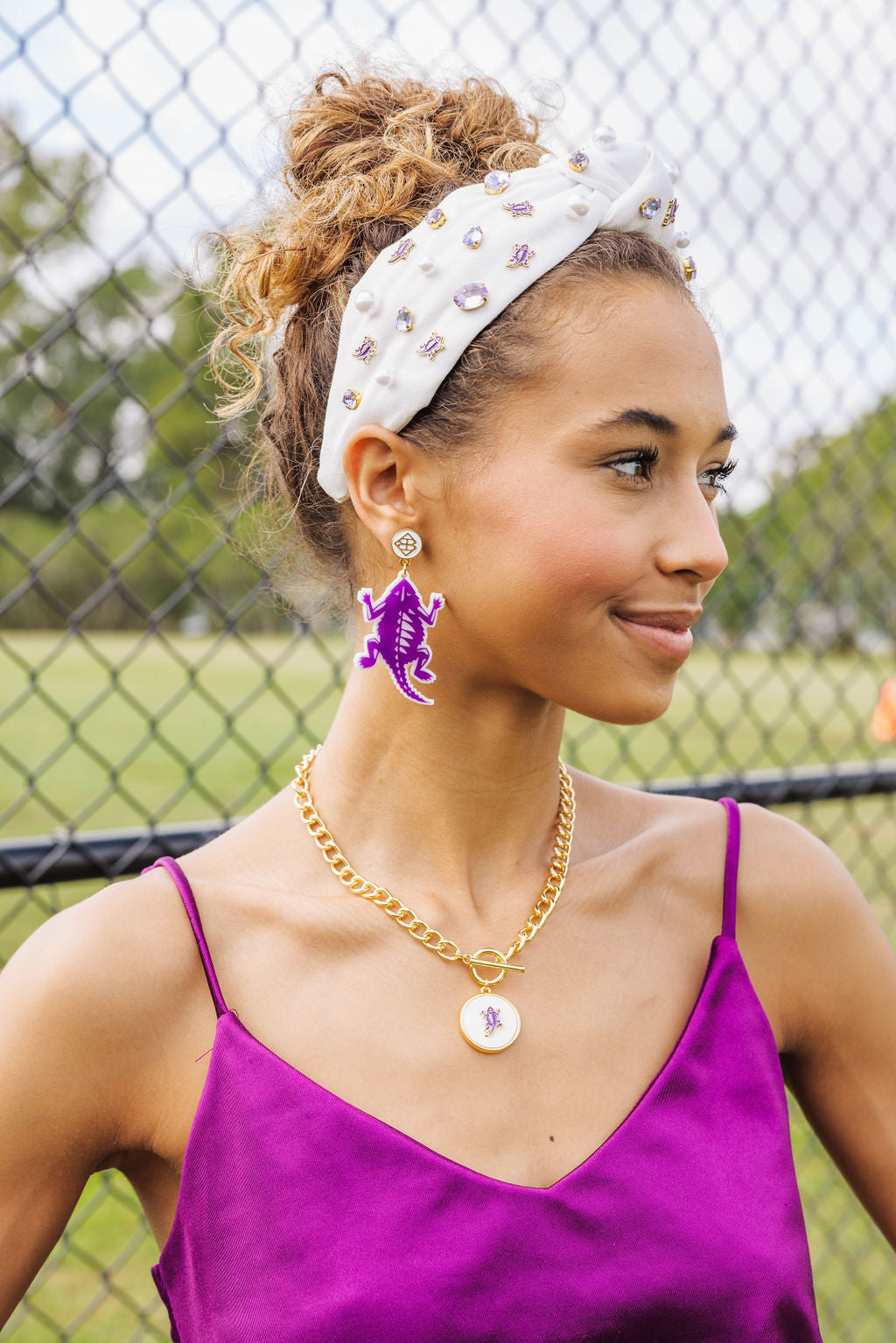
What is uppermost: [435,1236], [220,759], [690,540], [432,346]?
[432,346]

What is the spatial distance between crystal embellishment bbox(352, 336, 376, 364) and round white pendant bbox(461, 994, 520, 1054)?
28.1 inches

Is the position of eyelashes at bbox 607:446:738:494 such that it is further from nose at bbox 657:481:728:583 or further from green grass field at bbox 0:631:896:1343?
green grass field at bbox 0:631:896:1343

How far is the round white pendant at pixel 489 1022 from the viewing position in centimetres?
123

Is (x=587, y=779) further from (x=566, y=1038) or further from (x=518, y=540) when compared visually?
(x=518, y=540)

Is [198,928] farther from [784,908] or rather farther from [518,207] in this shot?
[518,207]

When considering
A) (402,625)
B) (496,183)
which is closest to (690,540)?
(402,625)

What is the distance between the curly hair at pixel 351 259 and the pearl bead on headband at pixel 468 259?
0.02 m

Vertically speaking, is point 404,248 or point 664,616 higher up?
point 404,248

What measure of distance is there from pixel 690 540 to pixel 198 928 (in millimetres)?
656

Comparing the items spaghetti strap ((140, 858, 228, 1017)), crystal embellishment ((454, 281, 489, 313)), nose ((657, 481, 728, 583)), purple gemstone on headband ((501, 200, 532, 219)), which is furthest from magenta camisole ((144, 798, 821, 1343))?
purple gemstone on headband ((501, 200, 532, 219))

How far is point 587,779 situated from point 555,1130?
49 cm

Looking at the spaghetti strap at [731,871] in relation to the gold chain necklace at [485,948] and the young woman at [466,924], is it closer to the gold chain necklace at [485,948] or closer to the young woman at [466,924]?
the young woman at [466,924]

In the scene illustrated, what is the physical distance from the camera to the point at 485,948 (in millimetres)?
1322

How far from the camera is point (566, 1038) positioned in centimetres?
127
